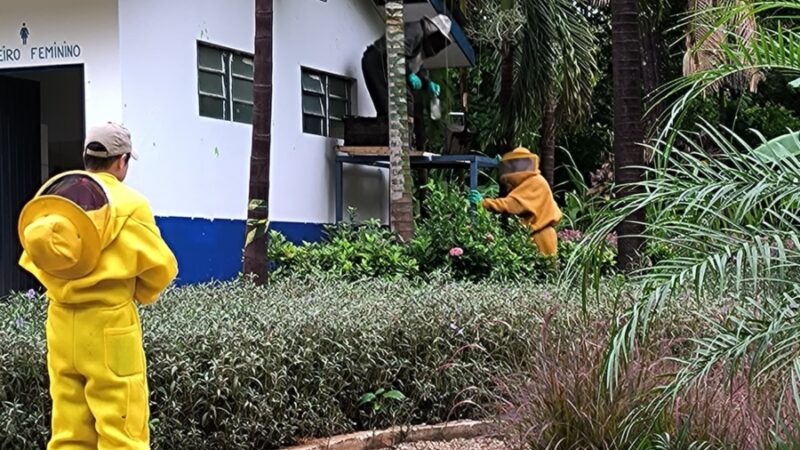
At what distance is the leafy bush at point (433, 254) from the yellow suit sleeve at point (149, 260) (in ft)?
21.6

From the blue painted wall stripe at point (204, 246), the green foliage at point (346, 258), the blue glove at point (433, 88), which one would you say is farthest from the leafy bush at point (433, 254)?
the blue glove at point (433, 88)

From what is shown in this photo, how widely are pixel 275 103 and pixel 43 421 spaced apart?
27.1ft

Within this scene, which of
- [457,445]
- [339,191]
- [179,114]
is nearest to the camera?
[457,445]

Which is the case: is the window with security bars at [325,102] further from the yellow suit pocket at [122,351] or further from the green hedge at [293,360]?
the yellow suit pocket at [122,351]

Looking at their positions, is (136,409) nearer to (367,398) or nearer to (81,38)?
(367,398)

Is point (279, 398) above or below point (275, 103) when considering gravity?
below

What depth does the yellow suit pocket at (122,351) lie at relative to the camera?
4594 millimetres

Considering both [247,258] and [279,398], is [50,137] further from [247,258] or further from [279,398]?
[279,398]

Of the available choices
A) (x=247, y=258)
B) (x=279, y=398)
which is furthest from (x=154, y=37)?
(x=279, y=398)

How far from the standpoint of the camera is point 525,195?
12.8m

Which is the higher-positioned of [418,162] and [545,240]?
[418,162]

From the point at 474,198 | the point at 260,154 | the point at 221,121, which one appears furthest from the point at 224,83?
the point at 474,198

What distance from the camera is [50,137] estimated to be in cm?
1487

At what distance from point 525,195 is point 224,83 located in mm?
3731
